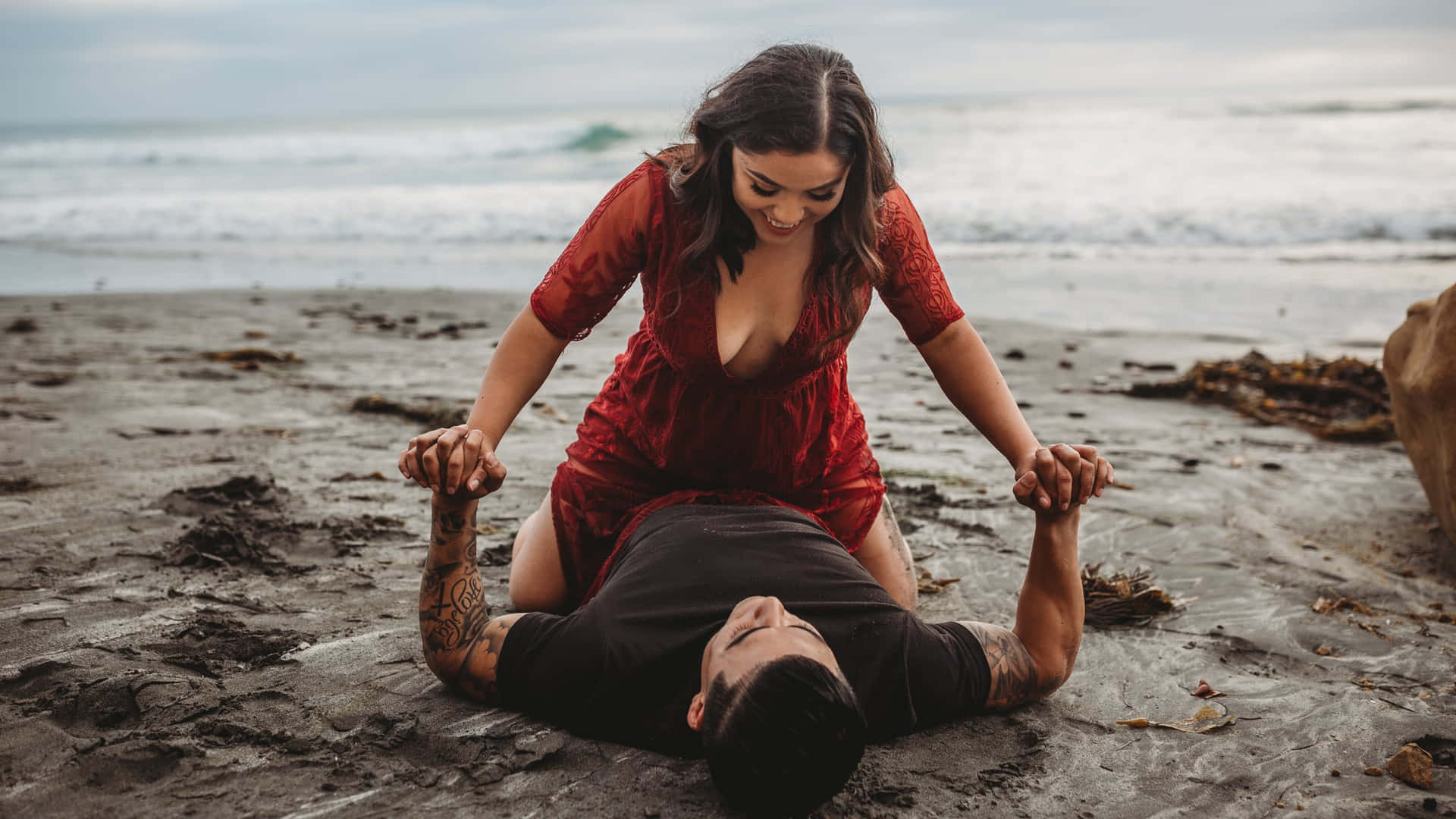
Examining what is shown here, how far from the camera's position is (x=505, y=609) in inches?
115

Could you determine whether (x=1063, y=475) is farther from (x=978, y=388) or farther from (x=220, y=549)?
(x=220, y=549)

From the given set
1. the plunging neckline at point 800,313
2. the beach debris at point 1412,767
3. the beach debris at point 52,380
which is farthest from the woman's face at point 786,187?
the beach debris at point 52,380

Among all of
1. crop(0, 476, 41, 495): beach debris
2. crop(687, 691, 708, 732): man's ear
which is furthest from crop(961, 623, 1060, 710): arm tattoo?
crop(0, 476, 41, 495): beach debris

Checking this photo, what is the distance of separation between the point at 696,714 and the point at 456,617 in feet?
1.99

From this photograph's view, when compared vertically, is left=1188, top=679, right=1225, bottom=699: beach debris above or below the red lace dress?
below

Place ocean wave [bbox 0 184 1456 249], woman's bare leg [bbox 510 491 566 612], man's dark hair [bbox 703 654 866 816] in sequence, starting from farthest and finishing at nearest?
ocean wave [bbox 0 184 1456 249], woman's bare leg [bbox 510 491 566 612], man's dark hair [bbox 703 654 866 816]

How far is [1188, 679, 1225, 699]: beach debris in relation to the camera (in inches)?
97.8

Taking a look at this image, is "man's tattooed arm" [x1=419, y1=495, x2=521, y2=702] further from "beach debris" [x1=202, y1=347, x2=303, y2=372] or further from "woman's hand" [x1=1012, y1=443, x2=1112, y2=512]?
"beach debris" [x1=202, y1=347, x2=303, y2=372]

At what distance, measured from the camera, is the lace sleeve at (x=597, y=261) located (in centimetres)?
243

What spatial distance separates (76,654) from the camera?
2375 mm

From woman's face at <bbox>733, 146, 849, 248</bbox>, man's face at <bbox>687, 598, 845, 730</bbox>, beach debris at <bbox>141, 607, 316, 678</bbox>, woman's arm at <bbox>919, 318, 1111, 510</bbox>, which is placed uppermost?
woman's face at <bbox>733, 146, 849, 248</bbox>

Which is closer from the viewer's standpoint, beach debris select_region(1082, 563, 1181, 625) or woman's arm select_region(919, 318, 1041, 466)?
woman's arm select_region(919, 318, 1041, 466)

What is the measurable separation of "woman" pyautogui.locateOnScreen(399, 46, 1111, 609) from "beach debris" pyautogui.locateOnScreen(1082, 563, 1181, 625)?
498mm

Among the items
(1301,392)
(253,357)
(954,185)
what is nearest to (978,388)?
(1301,392)
